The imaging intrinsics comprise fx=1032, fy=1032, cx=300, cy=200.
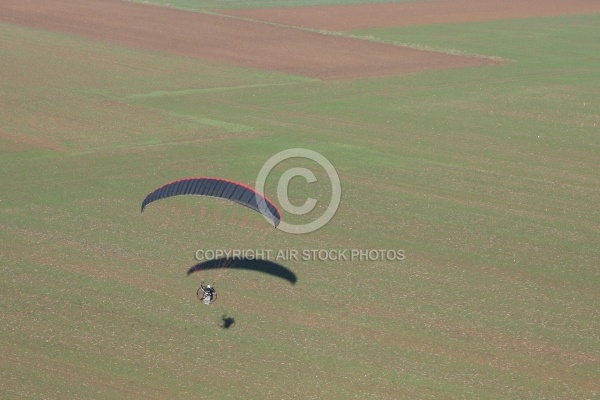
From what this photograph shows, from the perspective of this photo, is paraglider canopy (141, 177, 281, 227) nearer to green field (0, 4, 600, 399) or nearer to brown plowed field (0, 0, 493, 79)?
green field (0, 4, 600, 399)

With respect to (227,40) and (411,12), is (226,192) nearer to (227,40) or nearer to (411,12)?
(227,40)

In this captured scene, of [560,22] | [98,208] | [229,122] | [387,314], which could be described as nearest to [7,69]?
[229,122]

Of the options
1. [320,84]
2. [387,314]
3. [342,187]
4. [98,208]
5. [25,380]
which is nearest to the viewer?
[25,380]

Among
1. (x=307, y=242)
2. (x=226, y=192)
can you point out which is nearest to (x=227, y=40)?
(x=307, y=242)

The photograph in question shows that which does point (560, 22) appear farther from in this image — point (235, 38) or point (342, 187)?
point (342, 187)

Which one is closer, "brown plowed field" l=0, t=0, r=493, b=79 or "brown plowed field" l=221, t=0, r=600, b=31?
"brown plowed field" l=0, t=0, r=493, b=79

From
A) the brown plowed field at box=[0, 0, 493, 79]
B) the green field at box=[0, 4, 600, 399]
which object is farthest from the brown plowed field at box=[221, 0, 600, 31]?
the green field at box=[0, 4, 600, 399]
